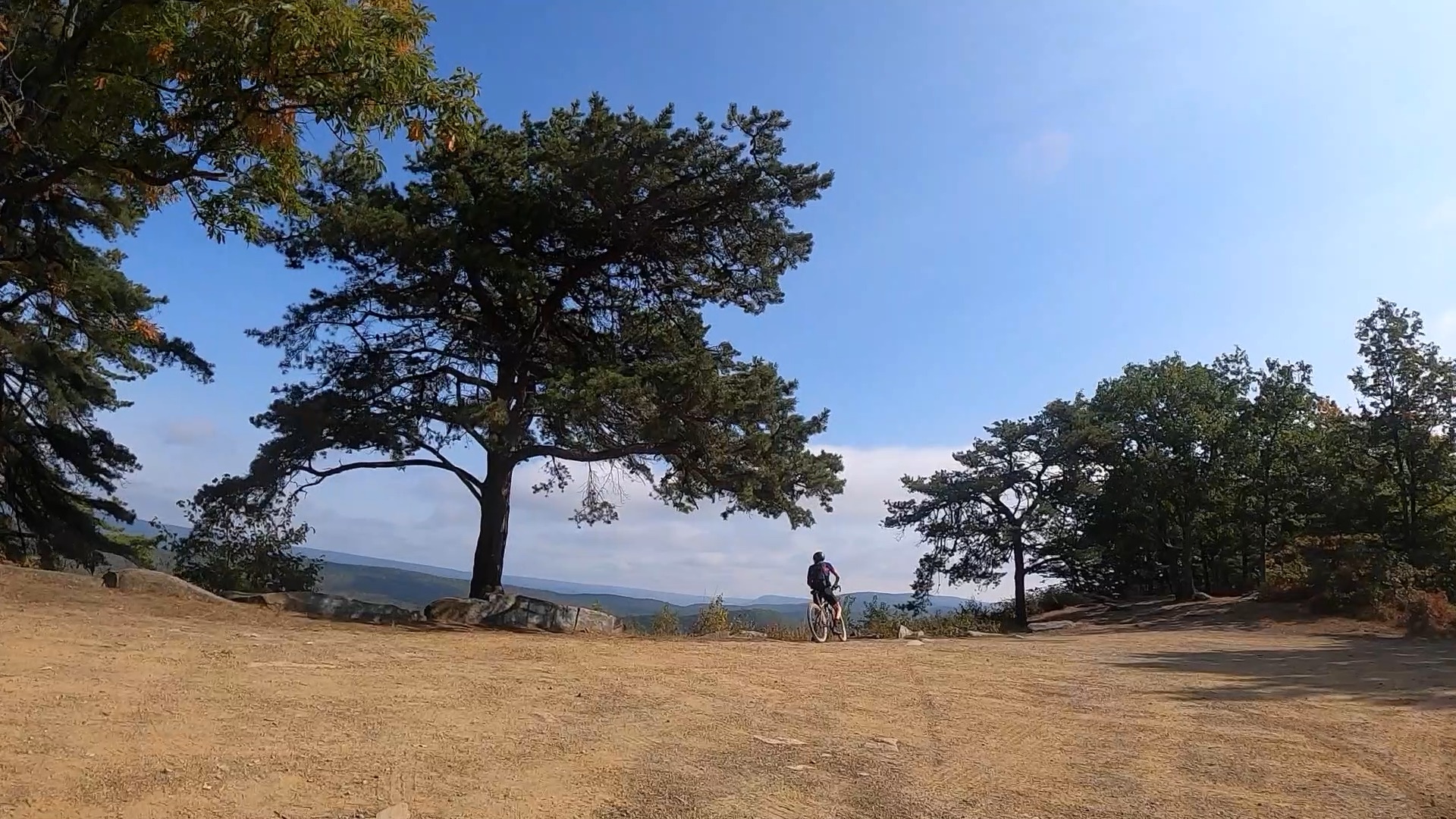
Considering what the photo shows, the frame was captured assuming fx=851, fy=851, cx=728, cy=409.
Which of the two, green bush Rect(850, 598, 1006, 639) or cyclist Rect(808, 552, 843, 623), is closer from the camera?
cyclist Rect(808, 552, 843, 623)

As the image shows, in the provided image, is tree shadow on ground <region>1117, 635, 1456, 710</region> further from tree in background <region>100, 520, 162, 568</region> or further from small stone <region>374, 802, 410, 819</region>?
tree in background <region>100, 520, 162, 568</region>

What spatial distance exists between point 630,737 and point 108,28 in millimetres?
7240

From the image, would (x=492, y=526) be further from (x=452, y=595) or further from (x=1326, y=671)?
(x=1326, y=671)

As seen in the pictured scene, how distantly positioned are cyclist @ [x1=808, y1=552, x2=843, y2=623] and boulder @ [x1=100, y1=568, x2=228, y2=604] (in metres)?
9.34

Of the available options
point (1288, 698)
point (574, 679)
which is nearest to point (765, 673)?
point (574, 679)

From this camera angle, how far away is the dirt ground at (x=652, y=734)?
164 inches

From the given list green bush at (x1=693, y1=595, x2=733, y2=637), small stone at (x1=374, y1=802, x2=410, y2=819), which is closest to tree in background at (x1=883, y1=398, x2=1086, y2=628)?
green bush at (x1=693, y1=595, x2=733, y2=637)

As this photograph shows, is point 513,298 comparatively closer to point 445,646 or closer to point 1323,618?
point 445,646

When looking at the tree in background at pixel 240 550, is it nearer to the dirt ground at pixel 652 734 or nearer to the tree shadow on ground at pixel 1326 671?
the dirt ground at pixel 652 734

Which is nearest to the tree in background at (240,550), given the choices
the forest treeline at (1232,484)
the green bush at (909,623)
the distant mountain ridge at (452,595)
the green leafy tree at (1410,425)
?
the distant mountain ridge at (452,595)

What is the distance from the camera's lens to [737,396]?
14914 millimetres

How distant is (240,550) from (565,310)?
8.18 m

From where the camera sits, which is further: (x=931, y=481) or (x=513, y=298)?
(x=931, y=481)

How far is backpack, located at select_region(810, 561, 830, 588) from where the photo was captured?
14.9 metres
